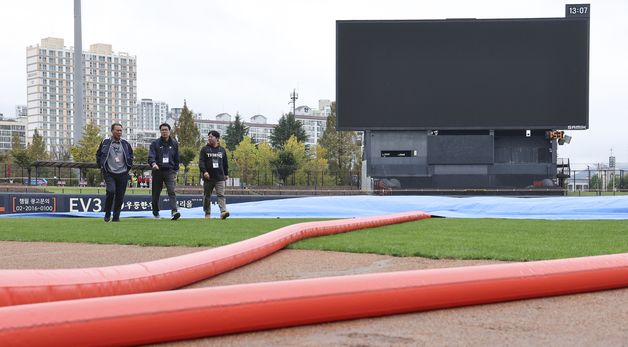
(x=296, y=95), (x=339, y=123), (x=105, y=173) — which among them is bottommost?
(x=105, y=173)

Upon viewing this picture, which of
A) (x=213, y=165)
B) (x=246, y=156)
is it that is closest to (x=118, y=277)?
(x=213, y=165)

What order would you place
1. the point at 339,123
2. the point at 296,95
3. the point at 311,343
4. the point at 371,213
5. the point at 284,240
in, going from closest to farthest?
the point at 311,343 < the point at 284,240 < the point at 371,213 < the point at 339,123 < the point at 296,95

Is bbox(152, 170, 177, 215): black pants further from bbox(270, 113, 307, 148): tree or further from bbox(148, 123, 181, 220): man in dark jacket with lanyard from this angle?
bbox(270, 113, 307, 148): tree

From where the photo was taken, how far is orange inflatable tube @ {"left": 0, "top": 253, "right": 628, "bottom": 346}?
2.50 m

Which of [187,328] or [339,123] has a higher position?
[339,123]

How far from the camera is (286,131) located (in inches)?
2955

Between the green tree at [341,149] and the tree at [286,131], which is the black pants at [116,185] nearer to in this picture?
the tree at [286,131]

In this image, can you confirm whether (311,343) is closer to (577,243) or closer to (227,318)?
(227,318)

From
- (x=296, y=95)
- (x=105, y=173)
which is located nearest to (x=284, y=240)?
(x=105, y=173)

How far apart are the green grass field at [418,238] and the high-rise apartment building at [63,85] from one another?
186191 millimetres

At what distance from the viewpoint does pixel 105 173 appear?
10.0m

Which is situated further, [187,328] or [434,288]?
[434,288]

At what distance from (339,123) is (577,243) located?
71.2 ft

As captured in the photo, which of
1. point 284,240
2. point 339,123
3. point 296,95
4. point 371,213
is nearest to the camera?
point 284,240
